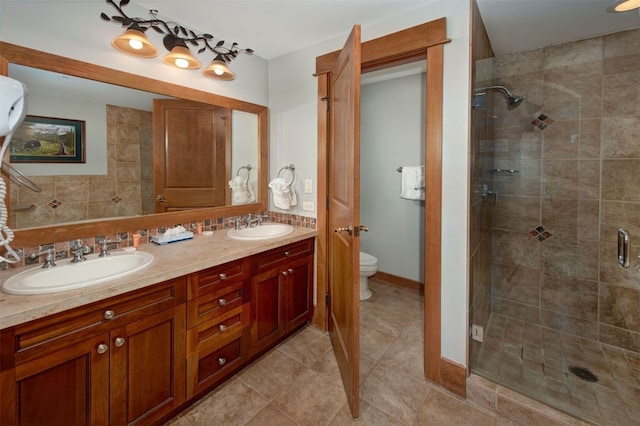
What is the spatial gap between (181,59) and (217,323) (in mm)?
1738

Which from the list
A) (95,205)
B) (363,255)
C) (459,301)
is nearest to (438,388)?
(459,301)

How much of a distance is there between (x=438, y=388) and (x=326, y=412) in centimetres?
72

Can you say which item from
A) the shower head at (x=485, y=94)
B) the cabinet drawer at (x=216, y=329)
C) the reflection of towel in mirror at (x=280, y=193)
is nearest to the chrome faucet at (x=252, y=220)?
the reflection of towel in mirror at (x=280, y=193)

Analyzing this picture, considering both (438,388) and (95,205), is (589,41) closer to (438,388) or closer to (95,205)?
(438,388)

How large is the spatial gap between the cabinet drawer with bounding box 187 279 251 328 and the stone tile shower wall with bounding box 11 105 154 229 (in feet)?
2.52

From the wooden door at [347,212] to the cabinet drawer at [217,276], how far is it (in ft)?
2.05

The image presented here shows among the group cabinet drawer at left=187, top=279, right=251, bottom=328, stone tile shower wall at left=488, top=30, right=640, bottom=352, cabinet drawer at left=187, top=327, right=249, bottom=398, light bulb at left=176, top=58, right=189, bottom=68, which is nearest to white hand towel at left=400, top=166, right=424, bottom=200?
stone tile shower wall at left=488, top=30, right=640, bottom=352

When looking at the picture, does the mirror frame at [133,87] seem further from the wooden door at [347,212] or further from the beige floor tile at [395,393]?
the beige floor tile at [395,393]

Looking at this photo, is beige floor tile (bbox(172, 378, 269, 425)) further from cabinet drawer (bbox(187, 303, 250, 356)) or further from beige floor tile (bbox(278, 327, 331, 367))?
beige floor tile (bbox(278, 327, 331, 367))

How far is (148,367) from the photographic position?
4.39 ft

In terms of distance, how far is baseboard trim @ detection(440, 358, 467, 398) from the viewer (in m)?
1.66

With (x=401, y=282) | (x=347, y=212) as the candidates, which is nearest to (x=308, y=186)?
(x=347, y=212)

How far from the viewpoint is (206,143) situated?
2.21 metres

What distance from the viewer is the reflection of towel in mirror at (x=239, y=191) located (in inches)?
94.2
